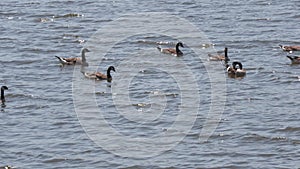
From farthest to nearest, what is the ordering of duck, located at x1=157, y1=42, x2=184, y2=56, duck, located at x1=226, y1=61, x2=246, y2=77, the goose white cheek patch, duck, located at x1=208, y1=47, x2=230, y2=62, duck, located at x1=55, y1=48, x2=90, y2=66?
duck, located at x1=157, y1=42, x2=184, y2=56 < duck, located at x1=208, y1=47, x2=230, y2=62 < duck, located at x1=55, y1=48, x2=90, y2=66 < duck, located at x1=226, y1=61, x2=246, y2=77 < the goose white cheek patch

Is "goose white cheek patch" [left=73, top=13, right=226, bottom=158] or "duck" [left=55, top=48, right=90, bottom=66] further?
"duck" [left=55, top=48, right=90, bottom=66]

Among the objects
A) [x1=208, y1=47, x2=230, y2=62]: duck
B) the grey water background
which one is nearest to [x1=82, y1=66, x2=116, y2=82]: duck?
the grey water background

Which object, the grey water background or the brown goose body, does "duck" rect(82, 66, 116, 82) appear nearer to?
the grey water background

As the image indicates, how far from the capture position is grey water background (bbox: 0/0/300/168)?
23703mm

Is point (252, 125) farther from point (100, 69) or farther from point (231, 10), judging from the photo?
point (231, 10)

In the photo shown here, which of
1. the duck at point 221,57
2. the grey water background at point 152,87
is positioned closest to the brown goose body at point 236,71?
the grey water background at point 152,87

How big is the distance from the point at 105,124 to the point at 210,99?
13.4 ft

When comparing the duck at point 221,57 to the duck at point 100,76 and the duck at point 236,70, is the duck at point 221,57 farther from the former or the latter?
the duck at point 100,76

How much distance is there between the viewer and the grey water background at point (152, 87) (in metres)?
23.7

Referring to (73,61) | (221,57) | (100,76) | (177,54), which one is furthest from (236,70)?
(73,61)

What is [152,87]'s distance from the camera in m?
30.6

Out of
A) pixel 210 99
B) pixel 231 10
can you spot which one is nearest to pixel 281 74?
pixel 210 99

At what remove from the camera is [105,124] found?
2645 centimetres

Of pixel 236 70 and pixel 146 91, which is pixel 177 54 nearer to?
pixel 236 70
